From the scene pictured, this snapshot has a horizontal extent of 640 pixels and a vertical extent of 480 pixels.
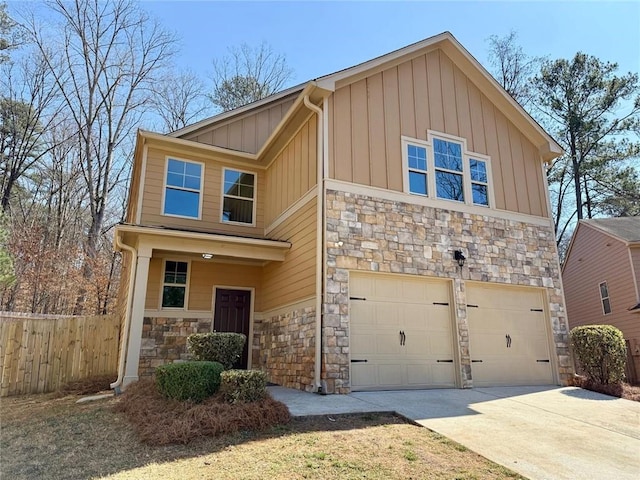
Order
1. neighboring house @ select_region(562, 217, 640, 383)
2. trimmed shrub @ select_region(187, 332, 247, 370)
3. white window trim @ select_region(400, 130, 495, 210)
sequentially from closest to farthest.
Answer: trimmed shrub @ select_region(187, 332, 247, 370)
white window trim @ select_region(400, 130, 495, 210)
neighboring house @ select_region(562, 217, 640, 383)

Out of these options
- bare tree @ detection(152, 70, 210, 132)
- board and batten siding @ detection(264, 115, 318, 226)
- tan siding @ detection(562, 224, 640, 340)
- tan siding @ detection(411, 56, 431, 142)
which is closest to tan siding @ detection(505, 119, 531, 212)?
tan siding @ detection(411, 56, 431, 142)

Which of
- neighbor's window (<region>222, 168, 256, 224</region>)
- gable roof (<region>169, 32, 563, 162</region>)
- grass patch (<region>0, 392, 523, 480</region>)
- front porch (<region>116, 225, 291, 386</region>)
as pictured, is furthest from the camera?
neighbor's window (<region>222, 168, 256, 224</region>)

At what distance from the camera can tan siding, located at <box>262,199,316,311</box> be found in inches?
307

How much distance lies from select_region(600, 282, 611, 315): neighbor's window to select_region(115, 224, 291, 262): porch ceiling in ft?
41.7

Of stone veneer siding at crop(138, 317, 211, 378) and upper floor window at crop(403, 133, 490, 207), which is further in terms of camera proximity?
stone veneer siding at crop(138, 317, 211, 378)

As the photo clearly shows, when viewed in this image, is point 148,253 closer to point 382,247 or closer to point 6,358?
point 6,358

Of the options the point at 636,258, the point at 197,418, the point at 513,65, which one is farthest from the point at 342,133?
the point at 513,65

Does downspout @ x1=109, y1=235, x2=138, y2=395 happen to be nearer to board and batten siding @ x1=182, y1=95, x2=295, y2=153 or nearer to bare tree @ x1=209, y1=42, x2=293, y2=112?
board and batten siding @ x1=182, y1=95, x2=295, y2=153

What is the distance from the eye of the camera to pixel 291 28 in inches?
435

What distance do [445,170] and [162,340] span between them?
285 inches

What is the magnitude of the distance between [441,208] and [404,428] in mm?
5010

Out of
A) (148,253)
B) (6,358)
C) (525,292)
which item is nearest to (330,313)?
(148,253)

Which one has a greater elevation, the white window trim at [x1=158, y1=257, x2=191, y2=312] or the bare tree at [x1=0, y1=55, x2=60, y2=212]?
the bare tree at [x1=0, y1=55, x2=60, y2=212]

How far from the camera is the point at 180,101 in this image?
66.9ft
